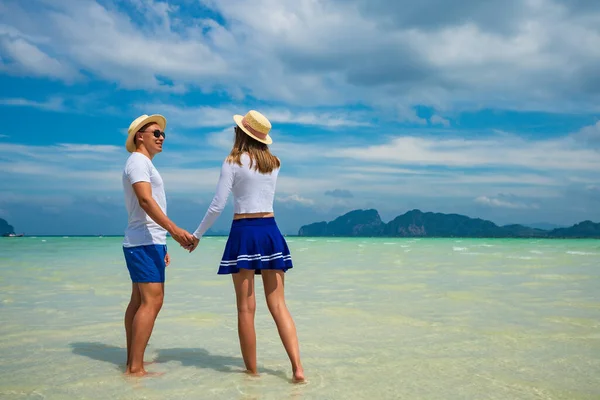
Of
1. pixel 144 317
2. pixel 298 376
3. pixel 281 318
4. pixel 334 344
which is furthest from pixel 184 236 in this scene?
pixel 334 344

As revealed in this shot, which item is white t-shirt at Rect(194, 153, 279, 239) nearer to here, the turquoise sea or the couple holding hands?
the couple holding hands

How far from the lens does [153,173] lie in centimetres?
445

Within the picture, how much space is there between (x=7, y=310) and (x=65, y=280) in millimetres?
4748

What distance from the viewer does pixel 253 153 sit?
4.30 m

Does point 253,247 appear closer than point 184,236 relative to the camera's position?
Yes

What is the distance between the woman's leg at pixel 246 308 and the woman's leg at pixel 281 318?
0.14m

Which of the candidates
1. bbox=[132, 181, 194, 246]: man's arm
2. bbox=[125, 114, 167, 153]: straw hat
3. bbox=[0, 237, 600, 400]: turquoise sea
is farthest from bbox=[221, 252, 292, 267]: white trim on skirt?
bbox=[125, 114, 167, 153]: straw hat

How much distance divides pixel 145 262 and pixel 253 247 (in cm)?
94

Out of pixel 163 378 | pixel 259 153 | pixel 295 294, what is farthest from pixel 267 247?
pixel 295 294

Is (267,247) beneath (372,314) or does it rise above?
above

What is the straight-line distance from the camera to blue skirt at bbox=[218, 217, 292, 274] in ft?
13.8

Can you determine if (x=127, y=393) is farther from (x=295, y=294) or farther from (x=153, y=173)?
(x=295, y=294)

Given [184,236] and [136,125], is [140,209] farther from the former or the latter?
[136,125]

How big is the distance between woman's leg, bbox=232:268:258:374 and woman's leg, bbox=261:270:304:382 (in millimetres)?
145
